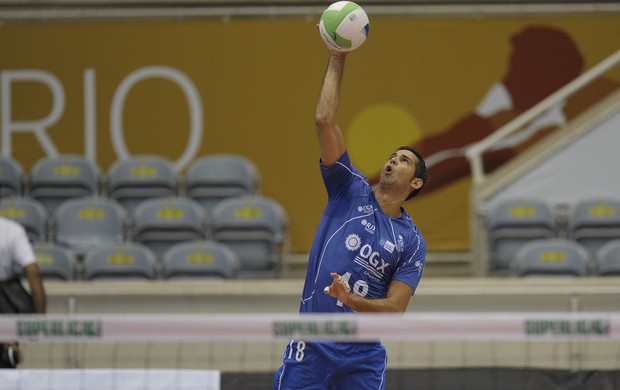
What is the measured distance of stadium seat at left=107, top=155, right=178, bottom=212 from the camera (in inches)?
483

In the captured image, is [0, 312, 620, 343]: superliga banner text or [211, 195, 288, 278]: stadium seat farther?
[211, 195, 288, 278]: stadium seat

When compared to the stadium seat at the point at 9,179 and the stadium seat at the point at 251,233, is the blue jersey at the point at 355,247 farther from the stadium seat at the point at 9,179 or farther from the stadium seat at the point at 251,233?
the stadium seat at the point at 9,179

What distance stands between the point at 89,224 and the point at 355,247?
262 inches

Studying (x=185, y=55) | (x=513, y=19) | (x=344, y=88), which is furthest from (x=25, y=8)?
(x=513, y=19)

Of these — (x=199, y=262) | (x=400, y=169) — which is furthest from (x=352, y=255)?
(x=199, y=262)

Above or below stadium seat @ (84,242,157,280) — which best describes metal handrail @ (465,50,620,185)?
above

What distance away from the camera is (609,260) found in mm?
10719

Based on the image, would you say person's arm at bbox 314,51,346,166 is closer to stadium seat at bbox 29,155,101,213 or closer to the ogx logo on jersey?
the ogx logo on jersey

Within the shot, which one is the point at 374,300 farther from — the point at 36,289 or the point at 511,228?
the point at 511,228

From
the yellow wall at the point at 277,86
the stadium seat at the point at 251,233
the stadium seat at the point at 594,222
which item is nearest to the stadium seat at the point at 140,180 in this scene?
the yellow wall at the point at 277,86

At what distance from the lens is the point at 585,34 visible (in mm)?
12969

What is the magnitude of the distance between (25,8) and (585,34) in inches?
259

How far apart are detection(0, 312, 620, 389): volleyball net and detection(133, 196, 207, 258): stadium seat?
8.38 feet

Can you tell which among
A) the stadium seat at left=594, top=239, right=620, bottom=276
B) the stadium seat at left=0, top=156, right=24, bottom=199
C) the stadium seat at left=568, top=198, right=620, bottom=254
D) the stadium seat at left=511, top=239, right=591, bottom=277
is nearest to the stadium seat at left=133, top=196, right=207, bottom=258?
the stadium seat at left=0, top=156, right=24, bottom=199
